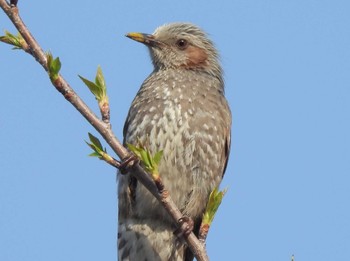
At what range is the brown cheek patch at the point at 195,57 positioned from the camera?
26.6ft

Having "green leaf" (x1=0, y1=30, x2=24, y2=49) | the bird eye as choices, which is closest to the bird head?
the bird eye

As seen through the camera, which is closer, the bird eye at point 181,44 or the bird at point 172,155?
the bird at point 172,155

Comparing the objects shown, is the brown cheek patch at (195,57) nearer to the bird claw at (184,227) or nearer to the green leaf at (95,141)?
the bird claw at (184,227)

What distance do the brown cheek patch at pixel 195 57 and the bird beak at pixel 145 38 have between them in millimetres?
393

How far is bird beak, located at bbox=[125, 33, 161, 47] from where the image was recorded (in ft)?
25.0

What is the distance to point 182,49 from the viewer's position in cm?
812

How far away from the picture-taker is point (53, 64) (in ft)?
14.1

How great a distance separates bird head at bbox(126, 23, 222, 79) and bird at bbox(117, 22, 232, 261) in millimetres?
391

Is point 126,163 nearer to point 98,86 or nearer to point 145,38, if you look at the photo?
point 98,86

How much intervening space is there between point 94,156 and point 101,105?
391 mm

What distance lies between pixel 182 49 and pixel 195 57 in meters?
0.18

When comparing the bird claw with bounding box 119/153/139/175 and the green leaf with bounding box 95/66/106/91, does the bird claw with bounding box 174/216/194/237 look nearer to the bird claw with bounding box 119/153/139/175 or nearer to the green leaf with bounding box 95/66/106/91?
the bird claw with bounding box 119/153/139/175

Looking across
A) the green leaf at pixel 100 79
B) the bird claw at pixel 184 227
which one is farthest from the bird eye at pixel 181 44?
the green leaf at pixel 100 79

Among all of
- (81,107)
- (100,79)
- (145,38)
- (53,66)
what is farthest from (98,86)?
(145,38)
